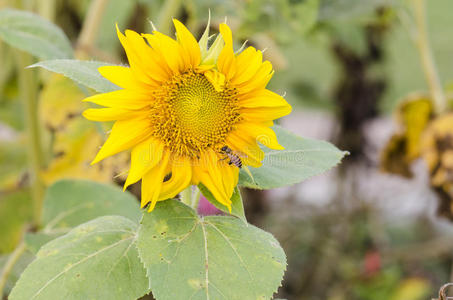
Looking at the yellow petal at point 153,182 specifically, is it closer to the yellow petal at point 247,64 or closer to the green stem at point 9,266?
the yellow petal at point 247,64

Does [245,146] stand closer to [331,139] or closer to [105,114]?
[105,114]

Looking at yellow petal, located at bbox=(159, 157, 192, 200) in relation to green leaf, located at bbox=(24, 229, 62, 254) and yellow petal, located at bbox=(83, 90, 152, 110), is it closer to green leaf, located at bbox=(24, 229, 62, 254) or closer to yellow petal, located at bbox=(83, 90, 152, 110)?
yellow petal, located at bbox=(83, 90, 152, 110)

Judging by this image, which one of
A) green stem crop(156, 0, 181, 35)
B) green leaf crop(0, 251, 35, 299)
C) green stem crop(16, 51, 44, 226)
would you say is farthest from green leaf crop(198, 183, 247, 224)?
green stem crop(156, 0, 181, 35)

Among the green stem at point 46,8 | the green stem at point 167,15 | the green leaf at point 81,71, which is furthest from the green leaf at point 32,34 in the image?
the green stem at point 46,8

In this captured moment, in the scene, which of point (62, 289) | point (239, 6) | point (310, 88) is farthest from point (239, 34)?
point (310, 88)

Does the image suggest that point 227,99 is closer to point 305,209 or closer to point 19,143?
point 19,143
